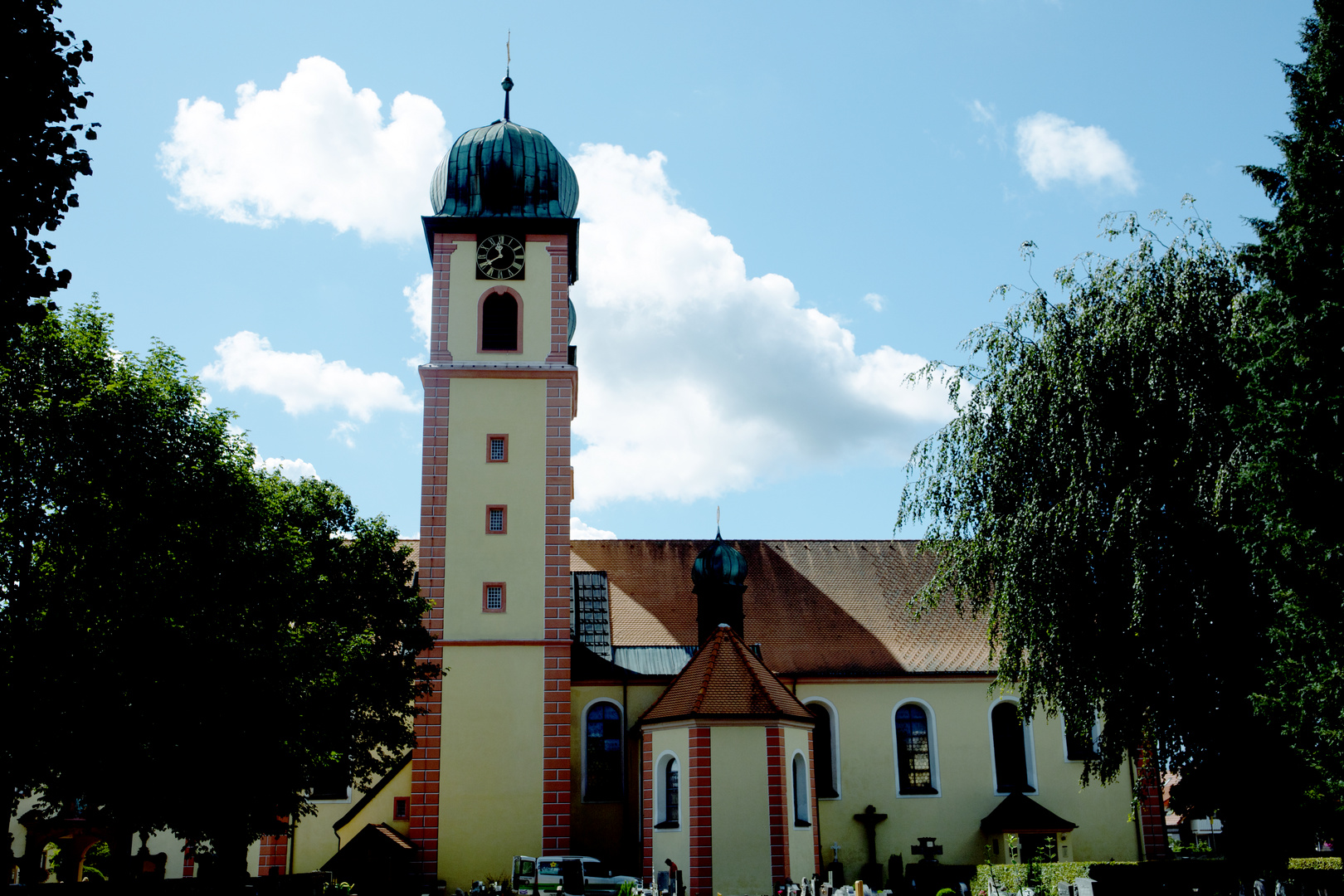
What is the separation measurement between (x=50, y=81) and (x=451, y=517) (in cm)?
2064

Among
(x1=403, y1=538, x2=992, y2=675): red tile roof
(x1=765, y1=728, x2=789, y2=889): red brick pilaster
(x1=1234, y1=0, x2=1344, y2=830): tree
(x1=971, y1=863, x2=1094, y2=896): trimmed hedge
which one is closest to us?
(x1=1234, y1=0, x2=1344, y2=830): tree

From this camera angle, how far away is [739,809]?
26.4 metres

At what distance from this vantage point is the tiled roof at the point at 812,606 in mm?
33000

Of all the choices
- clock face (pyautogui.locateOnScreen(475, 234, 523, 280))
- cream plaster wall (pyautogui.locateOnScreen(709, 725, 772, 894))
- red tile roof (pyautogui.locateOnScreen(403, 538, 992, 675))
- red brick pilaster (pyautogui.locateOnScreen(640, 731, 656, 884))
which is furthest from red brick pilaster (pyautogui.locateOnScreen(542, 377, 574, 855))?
cream plaster wall (pyautogui.locateOnScreen(709, 725, 772, 894))

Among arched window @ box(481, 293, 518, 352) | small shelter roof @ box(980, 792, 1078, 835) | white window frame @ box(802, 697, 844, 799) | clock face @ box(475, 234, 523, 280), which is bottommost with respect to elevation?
small shelter roof @ box(980, 792, 1078, 835)

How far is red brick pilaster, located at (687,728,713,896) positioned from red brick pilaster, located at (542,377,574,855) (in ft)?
12.1

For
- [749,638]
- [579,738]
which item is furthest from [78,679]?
[749,638]

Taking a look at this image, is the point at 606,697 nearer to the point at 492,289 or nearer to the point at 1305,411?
the point at 492,289

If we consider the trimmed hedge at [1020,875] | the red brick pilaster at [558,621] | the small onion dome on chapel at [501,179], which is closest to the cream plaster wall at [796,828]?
the trimmed hedge at [1020,875]

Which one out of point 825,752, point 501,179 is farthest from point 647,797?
point 501,179

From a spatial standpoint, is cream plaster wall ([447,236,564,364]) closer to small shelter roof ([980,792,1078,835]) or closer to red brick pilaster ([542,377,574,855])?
red brick pilaster ([542,377,574,855])

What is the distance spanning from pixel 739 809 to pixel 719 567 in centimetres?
833

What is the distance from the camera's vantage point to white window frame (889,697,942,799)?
3134 centimetres

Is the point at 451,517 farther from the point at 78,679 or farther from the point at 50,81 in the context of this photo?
the point at 50,81
